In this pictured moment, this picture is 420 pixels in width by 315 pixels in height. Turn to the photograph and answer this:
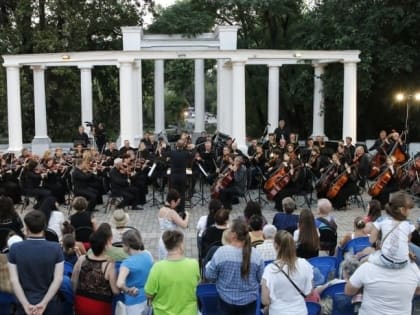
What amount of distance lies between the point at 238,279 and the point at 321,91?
18.5m

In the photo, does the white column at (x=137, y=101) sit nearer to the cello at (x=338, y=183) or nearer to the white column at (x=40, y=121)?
the white column at (x=40, y=121)

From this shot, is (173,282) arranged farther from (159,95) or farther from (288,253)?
(159,95)

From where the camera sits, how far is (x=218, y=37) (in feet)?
80.2

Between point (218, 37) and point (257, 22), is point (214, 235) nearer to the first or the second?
point (218, 37)

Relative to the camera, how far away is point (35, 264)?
498cm

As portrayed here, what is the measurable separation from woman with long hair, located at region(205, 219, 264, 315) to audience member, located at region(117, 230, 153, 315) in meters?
0.66

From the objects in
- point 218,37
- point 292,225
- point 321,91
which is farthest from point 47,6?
point 292,225

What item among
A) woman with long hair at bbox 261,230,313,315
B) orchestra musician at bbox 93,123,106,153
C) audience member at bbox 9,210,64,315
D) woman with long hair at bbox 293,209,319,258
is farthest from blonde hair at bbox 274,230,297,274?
orchestra musician at bbox 93,123,106,153

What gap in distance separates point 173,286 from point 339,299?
1577mm

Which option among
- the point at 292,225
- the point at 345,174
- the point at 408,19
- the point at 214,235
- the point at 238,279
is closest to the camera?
the point at 238,279

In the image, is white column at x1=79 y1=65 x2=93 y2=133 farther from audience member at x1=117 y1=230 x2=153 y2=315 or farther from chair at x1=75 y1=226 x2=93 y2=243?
audience member at x1=117 y1=230 x2=153 y2=315

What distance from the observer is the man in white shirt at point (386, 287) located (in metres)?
4.57

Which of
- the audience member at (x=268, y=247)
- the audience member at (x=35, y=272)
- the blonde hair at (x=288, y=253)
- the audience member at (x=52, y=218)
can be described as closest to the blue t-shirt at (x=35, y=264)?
the audience member at (x=35, y=272)

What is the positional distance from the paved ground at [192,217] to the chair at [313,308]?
4.95 m
